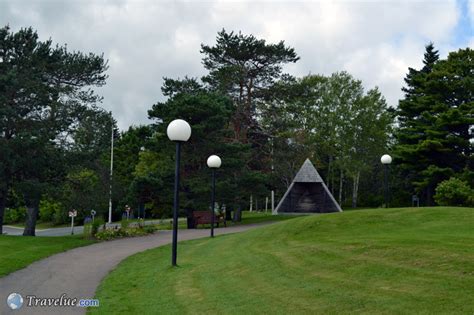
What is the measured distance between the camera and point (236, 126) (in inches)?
1437

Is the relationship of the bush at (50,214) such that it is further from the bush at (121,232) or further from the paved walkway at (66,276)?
the paved walkway at (66,276)

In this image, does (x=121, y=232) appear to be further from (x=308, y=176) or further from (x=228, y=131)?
(x=308, y=176)

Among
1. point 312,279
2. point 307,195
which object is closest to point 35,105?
point 307,195

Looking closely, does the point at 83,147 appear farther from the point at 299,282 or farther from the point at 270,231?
the point at 299,282

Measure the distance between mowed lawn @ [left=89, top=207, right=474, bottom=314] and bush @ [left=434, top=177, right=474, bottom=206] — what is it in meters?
17.0

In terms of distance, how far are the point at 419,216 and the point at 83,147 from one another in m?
18.0

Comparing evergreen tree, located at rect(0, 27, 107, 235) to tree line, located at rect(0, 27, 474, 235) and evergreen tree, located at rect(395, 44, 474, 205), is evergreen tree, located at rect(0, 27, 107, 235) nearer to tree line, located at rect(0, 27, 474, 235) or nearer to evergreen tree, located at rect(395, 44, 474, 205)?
tree line, located at rect(0, 27, 474, 235)

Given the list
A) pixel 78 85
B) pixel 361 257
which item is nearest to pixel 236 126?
pixel 78 85

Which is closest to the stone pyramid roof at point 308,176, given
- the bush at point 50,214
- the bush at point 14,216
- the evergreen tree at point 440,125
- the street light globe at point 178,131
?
the evergreen tree at point 440,125

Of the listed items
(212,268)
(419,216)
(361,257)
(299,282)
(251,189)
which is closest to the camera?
(299,282)

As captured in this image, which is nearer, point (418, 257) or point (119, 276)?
point (418, 257)

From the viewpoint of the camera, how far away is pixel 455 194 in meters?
28.0

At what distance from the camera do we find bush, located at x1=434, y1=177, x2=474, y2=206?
90.9 ft

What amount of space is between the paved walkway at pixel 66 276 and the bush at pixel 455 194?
1977 centimetres
